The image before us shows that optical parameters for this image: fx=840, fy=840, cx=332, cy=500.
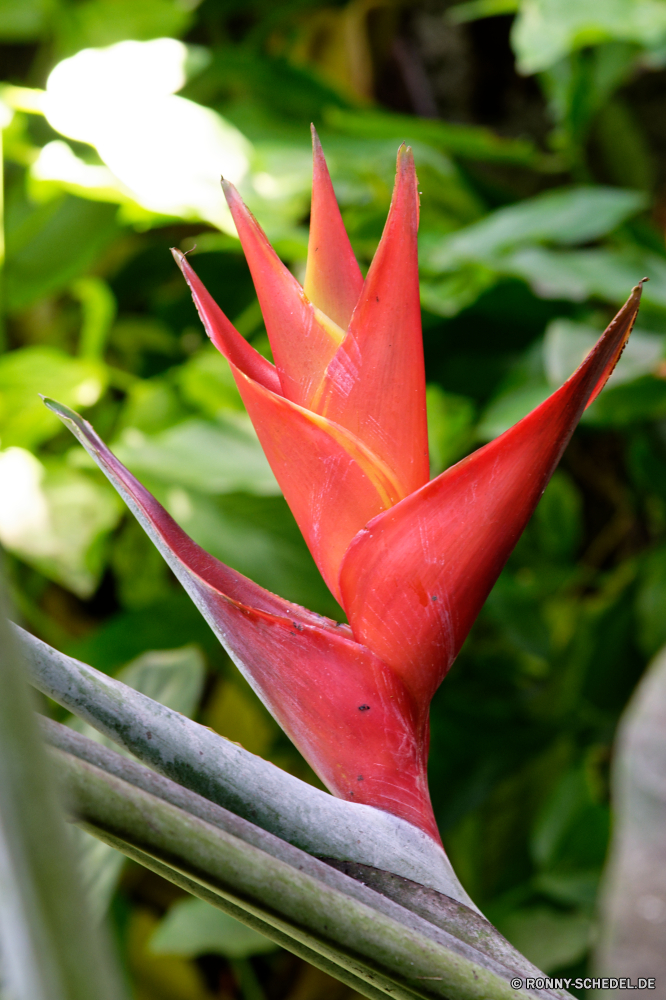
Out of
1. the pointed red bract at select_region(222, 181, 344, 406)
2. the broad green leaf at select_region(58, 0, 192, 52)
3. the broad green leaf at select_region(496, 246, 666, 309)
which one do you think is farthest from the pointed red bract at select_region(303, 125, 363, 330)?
the broad green leaf at select_region(58, 0, 192, 52)

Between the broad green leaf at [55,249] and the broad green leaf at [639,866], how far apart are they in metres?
0.80

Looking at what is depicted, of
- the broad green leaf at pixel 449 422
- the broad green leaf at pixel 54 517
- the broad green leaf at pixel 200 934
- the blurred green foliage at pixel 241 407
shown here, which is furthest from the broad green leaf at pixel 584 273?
the broad green leaf at pixel 200 934

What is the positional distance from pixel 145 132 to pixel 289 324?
667 mm

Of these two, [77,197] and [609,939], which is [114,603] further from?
[609,939]

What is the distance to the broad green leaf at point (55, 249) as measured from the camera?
3.00 feet

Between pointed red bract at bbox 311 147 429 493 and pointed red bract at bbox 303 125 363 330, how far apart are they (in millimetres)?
23

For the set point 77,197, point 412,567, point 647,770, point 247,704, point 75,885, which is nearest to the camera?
point 75,885

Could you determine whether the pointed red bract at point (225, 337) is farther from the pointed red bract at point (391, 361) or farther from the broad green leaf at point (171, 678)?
the broad green leaf at point (171, 678)

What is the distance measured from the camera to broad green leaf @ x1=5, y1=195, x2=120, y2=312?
3.00 ft

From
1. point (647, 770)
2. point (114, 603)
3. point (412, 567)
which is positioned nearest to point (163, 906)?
point (114, 603)

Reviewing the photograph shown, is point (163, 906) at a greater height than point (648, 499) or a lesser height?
lesser

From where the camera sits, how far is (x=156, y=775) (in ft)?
0.44

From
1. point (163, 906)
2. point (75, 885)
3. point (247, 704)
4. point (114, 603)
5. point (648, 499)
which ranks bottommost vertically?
point (75, 885)

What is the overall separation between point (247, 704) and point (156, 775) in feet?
3.08
